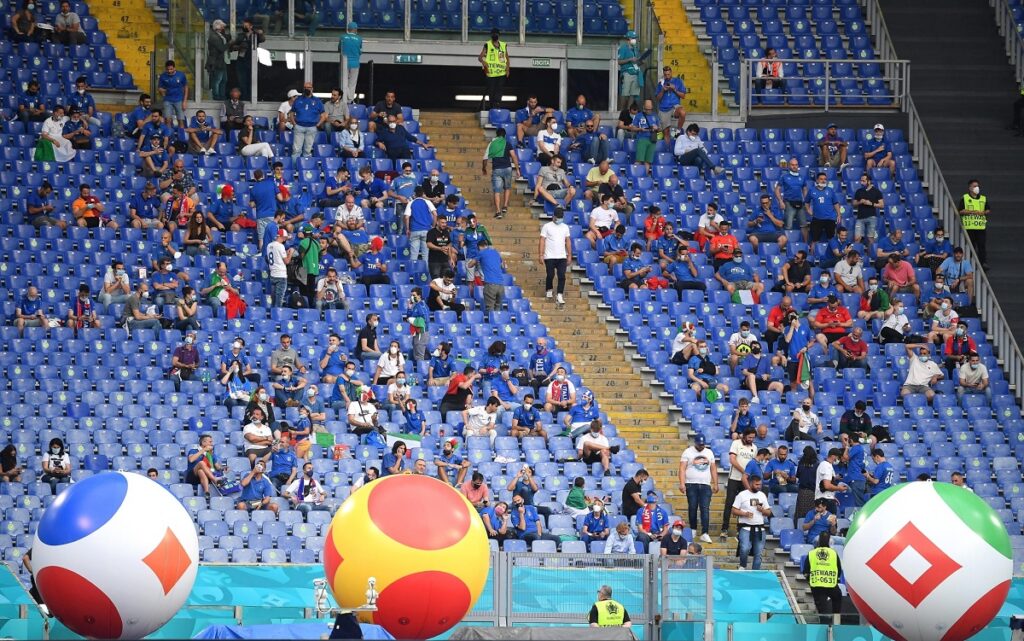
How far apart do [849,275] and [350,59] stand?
9.78 meters

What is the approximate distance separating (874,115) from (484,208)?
25.8 feet

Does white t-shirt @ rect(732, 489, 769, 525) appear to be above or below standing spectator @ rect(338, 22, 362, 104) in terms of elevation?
below

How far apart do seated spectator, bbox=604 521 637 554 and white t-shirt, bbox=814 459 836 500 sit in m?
3.42

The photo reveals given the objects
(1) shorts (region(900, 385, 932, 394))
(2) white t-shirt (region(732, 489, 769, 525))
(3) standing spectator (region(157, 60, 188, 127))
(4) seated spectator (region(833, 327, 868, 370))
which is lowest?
(2) white t-shirt (region(732, 489, 769, 525))

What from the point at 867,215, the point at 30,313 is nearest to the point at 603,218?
the point at 867,215

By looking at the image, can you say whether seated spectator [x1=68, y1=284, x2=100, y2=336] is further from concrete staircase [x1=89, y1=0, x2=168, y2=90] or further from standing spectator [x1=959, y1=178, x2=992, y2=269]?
standing spectator [x1=959, y1=178, x2=992, y2=269]

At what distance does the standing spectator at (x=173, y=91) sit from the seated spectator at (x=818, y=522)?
13464mm

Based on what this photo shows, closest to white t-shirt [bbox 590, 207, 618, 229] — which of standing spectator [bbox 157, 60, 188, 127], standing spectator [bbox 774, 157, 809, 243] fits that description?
standing spectator [bbox 774, 157, 809, 243]

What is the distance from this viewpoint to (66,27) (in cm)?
3384

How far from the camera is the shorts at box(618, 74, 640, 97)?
113ft

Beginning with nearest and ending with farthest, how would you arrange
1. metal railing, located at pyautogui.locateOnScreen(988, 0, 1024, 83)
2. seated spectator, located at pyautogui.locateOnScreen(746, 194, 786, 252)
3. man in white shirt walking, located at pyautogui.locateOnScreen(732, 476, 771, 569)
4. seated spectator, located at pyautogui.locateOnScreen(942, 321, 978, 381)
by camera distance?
man in white shirt walking, located at pyautogui.locateOnScreen(732, 476, 771, 569)
seated spectator, located at pyautogui.locateOnScreen(942, 321, 978, 381)
seated spectator, located at pyautogui.locateOnScreen(746, 194, 786, 252)
metal railing, located at pyautogui.locateOnScreen(988, 0, 1024, 83)

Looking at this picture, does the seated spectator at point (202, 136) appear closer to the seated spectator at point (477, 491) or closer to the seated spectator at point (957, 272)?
the seated spectator at point (477, 491)

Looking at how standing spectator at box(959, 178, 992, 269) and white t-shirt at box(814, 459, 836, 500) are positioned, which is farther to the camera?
standing spectator at box(959, 178, 992, 269)

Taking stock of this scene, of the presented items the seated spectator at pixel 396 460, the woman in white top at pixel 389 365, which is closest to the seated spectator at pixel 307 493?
the seated spectator at pixel 396 460
